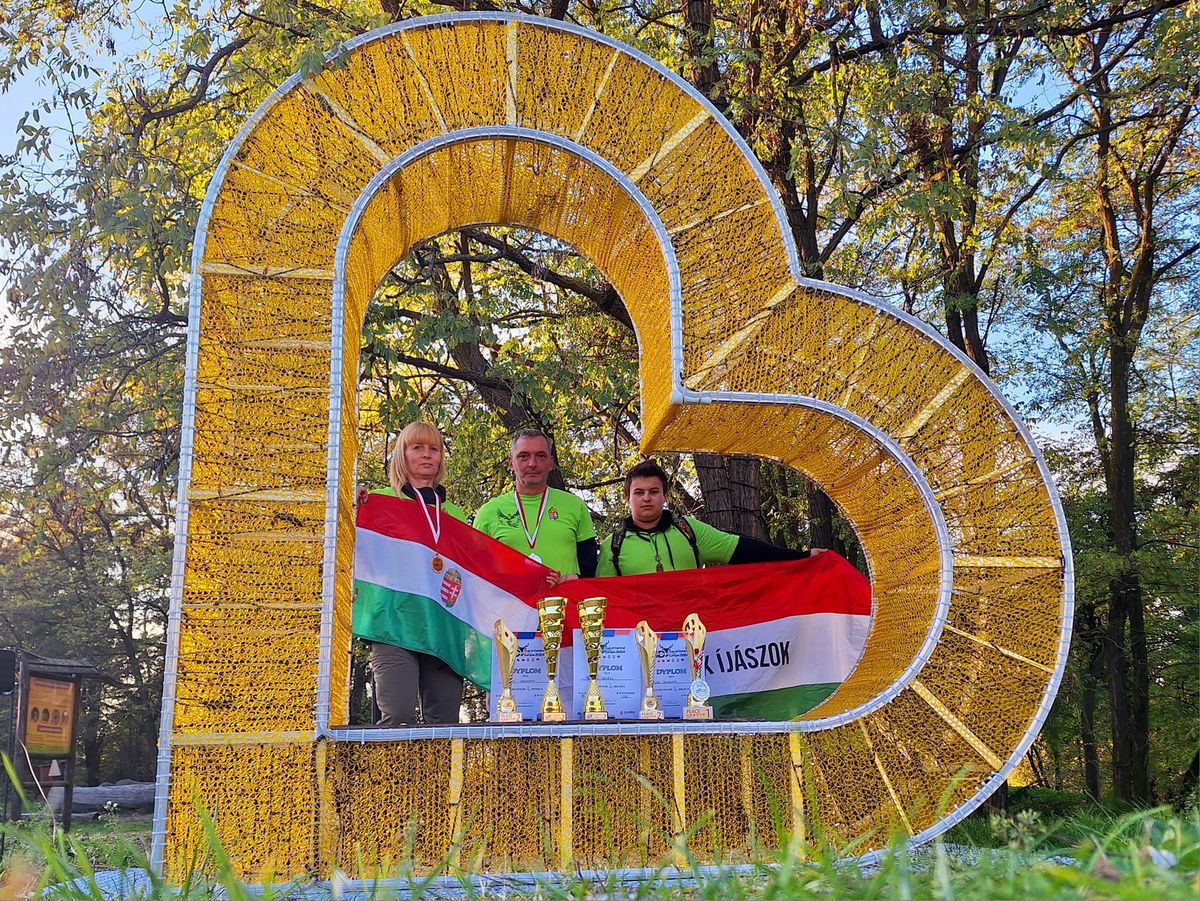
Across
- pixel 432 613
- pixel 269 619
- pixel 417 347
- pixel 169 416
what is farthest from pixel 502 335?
pixel 269 619

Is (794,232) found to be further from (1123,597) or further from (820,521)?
(1123,597)

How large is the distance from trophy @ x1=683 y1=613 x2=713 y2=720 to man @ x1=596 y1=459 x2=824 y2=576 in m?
1.12

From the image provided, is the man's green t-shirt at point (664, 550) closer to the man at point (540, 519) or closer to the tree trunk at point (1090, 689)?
the man at point (540, 519)

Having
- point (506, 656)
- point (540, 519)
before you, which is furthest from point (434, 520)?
point (506, 656)

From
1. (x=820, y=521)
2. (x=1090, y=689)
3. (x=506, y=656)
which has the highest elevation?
(x=820, y=521)

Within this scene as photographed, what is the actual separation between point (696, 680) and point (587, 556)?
4.69 ft

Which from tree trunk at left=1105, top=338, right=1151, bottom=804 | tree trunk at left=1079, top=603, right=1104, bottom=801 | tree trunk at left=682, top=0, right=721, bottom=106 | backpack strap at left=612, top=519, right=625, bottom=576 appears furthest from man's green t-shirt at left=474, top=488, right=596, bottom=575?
tree trunk at left=1079, top=603, right=1104, bottom=801

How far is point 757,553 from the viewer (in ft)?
20.4

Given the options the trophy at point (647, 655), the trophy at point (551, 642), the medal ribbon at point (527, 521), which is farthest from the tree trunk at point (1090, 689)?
the trophy at point (551, 642)

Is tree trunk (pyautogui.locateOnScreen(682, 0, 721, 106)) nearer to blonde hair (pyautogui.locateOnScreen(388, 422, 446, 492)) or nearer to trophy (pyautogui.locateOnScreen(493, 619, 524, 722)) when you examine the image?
blonde hair (pyautogui.locateOnScreen(388, 422, 446, 492))

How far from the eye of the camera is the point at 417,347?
8883 millimetres

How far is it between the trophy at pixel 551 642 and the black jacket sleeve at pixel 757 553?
6.16ft

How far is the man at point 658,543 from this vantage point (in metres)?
5.87

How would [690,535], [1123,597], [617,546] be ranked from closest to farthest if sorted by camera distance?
[617,546], [690,535], [1123,597]
